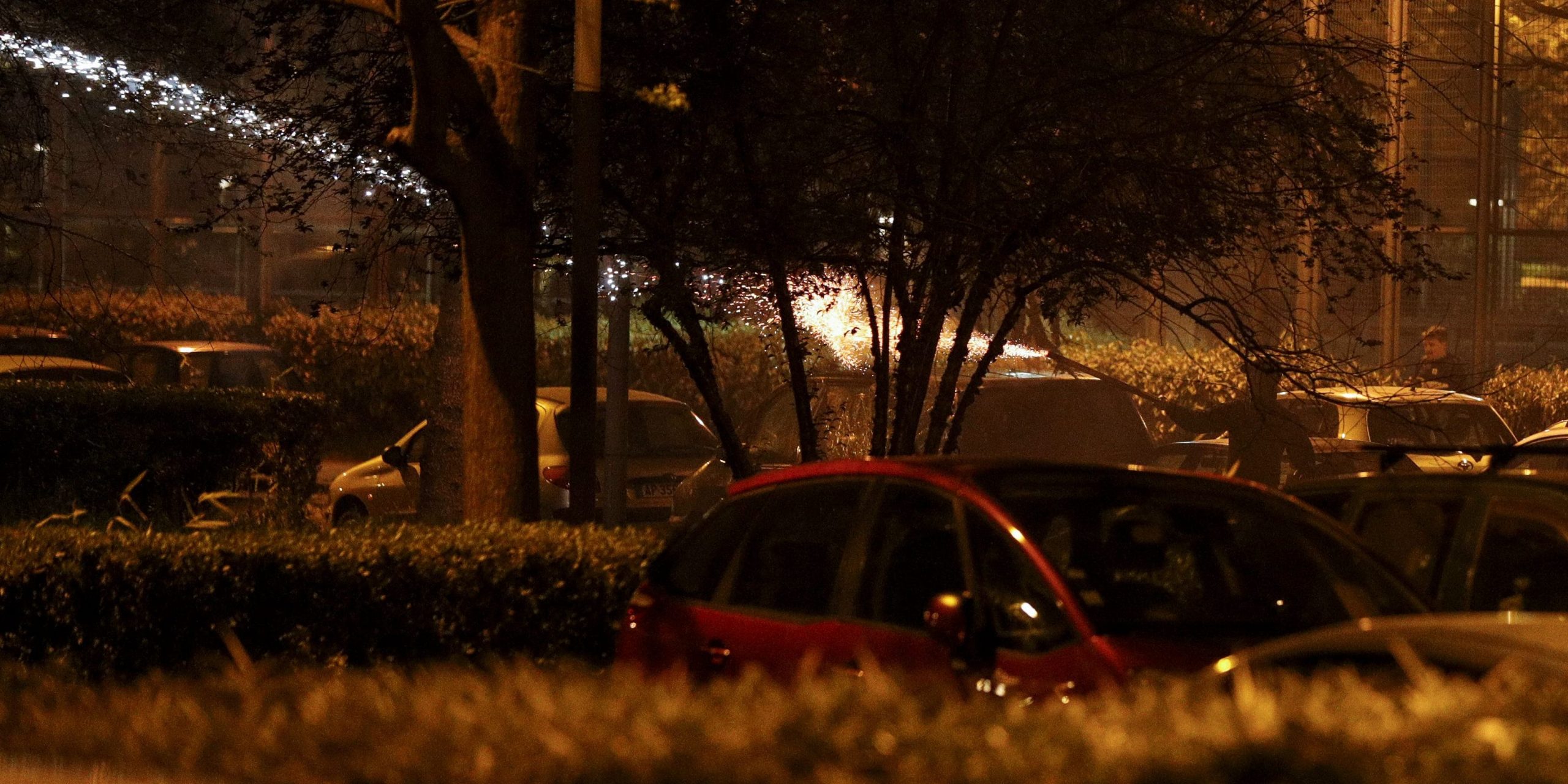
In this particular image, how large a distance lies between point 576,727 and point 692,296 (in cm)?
734

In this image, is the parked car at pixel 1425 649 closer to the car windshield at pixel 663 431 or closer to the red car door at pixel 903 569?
the red car door at pixel 903 569

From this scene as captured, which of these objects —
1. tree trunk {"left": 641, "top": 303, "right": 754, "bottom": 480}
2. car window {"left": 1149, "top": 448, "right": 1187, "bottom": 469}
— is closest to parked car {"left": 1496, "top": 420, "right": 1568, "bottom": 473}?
car window {"left": 1149, "top": 448, "right": 1187, "bottom": 469}

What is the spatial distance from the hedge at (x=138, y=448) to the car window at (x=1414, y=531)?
9.46 metres

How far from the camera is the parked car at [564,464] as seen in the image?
14719 mm

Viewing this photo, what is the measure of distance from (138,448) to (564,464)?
345cm

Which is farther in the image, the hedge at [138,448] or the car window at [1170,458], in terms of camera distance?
the car window at [1170,458]

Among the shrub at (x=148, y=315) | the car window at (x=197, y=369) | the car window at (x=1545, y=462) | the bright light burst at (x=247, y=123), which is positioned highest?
the bright light burst at (x=247, y=123)

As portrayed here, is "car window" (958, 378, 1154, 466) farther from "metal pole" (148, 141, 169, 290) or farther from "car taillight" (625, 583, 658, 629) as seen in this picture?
"metal pole" (148, 141, 169, 290)

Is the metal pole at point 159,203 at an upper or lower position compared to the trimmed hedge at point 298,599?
upper

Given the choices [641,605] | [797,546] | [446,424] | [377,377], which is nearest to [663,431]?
[446,424]

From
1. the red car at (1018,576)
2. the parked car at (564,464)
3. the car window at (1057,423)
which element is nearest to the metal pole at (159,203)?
the parked car at (564,464)

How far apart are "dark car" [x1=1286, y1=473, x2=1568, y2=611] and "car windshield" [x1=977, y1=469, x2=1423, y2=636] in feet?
1.08

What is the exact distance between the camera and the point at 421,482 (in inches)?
592

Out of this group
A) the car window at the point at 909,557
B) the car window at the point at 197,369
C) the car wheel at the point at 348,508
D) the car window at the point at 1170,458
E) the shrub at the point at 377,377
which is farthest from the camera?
the shrub at the point at 377,377
